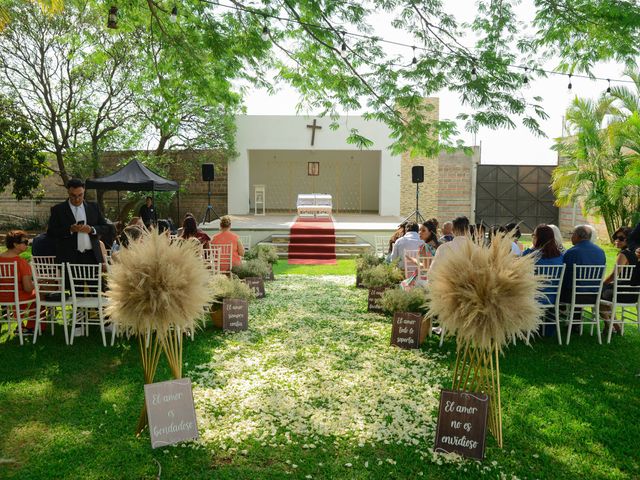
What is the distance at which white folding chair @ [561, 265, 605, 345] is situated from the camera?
4828mm

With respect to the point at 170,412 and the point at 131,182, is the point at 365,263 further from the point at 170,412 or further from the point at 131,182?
the point at 170,412

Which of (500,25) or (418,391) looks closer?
(418,391)

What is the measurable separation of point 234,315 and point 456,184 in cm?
1478

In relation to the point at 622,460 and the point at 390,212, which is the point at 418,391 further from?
the point at 390,212

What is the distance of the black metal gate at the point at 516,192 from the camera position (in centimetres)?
1831

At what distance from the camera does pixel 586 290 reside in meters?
4.96

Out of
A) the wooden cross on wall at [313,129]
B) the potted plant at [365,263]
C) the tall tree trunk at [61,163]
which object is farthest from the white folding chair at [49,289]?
the wooden cross on wall at [313,129]

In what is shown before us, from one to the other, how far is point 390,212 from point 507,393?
1515 cm

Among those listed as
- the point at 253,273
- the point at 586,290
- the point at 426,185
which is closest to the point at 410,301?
the point at 586,290

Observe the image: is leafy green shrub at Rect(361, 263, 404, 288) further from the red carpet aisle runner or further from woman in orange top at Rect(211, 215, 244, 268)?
the red carpet aisle runner

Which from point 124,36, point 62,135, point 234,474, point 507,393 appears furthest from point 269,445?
point 62,135

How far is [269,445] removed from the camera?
9.23 feet

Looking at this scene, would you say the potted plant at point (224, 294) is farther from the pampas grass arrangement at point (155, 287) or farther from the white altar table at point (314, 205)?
the white altar table at point (314, 205)

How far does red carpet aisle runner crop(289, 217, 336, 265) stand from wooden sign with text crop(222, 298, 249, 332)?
6219 mm
